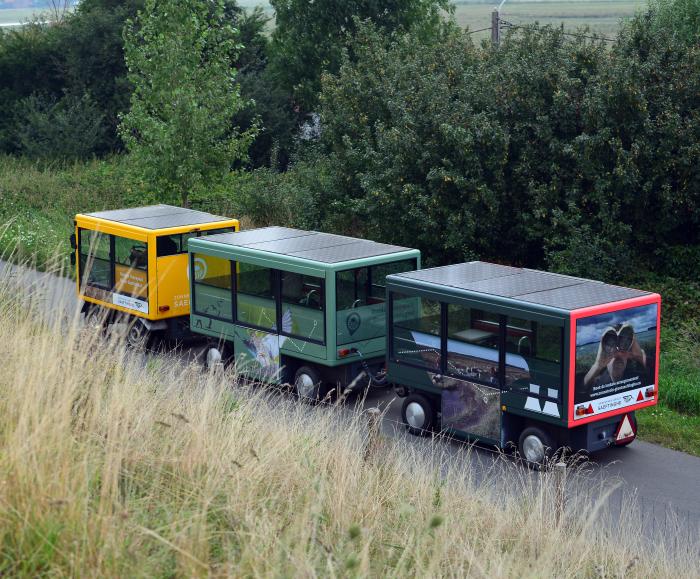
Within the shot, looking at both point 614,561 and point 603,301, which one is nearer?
point 614,561

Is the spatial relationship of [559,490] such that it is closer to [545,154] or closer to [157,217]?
[157,217]

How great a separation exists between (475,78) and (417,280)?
8031mm

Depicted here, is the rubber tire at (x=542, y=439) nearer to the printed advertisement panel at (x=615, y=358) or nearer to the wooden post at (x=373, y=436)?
the printed advertisement panel at (x=615, y=358)

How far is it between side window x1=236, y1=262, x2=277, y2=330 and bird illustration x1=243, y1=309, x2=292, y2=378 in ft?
0.41

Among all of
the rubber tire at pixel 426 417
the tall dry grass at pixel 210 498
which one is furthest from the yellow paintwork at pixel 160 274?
the tall dry grass at pixel 210 498

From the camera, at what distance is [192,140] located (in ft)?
73.3

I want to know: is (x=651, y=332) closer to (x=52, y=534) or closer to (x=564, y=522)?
(x=564, y=522)

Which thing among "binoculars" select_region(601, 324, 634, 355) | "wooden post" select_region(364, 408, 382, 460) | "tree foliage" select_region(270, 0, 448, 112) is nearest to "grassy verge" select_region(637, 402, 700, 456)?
"binoculars" select_region(601, 324, 634, 355)

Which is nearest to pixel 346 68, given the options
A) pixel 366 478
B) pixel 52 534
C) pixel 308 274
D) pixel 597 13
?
pixel 308 274

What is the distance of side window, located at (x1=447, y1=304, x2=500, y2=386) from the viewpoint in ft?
37.9

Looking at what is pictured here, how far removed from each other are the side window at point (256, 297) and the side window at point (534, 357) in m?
3.54

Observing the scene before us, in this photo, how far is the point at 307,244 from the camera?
1440 cm

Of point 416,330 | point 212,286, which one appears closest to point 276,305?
point 212,286

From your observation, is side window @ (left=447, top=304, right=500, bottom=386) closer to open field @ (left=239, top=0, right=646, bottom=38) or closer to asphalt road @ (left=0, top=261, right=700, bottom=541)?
asphalt road @ (left=0, top=261, right=700, bottom=541)
